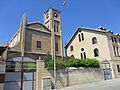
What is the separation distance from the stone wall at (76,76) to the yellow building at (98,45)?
554 cm

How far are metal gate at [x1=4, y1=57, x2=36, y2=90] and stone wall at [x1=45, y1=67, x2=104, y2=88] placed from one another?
186cm

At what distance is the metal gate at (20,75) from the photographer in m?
13.3

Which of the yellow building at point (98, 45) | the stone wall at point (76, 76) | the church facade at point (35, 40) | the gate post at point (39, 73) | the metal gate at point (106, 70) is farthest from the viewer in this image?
the yellow building at point (98, 45)

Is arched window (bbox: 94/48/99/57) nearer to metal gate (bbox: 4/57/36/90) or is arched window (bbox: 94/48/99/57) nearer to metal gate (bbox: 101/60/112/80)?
metal gate (bbox: 101/60/112/80)

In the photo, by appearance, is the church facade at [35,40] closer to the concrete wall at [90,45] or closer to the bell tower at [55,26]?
the bell tower at [55,26]

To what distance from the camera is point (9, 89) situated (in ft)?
42.8

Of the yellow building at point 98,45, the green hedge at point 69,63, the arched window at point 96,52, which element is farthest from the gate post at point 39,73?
the arched window at point 96,52

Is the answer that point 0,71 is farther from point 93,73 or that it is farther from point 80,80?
point 93,73

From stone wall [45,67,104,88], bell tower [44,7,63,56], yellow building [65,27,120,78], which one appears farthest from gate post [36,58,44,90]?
yellow building [65,27,120,78]

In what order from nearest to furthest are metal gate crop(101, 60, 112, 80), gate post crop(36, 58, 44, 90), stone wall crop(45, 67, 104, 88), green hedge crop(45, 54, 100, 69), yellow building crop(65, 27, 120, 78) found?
gate post crop(36, 58, 44, 90)
green hedge crop(45, 54, 100, 69)
stone wall crop(45, 67, 104, 88)
metal gate crop(101, 60, 112, 80)
yellow building crop(65, 27, 120, 78)

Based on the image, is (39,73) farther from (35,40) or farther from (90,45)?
(90,45)

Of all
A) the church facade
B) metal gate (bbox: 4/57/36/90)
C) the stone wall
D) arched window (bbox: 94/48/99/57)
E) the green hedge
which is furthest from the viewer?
arched window (bbox: 94/48/99/57)

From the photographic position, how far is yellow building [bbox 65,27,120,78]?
2614 centimetres

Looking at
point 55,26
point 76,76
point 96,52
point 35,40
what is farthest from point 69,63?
point 55,26
